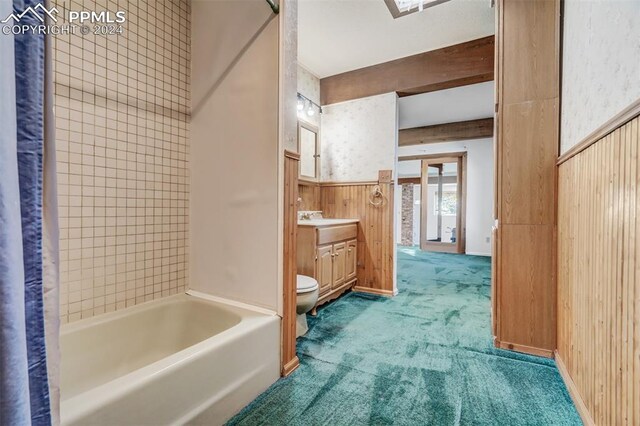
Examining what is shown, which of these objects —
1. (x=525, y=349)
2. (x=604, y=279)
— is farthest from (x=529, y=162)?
(x=525, y=349)

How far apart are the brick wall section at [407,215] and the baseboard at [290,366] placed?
7133 mm

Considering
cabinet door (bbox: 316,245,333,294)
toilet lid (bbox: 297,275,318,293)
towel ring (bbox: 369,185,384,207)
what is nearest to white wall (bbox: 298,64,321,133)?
towel ring (bbox: 369,185,384,207)

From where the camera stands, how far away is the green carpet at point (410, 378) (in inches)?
54.5

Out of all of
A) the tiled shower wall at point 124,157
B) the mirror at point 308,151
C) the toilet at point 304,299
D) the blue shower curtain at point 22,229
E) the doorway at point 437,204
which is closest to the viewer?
the blue shower curtain at point 22,229

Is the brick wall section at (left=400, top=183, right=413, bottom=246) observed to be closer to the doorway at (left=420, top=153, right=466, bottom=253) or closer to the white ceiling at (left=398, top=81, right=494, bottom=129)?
the doorway at (left=420, top=153, right=466, bottom=253)

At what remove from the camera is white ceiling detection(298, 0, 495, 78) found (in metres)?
2.53

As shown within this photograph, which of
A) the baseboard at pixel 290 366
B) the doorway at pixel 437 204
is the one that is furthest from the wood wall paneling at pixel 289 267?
the doorway at pixel 437 204

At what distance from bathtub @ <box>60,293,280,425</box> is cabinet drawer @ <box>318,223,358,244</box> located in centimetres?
117

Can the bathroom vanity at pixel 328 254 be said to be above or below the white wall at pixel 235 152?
below

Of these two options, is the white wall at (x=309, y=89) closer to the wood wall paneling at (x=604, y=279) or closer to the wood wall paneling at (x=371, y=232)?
the wood wall paneling at (x=371, y=232)

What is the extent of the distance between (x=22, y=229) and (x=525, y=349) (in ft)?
8.46

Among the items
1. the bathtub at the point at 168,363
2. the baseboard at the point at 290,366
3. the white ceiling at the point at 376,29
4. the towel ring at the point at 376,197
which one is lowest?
the baseboard at the point at 290,366

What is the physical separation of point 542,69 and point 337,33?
1.80 metres

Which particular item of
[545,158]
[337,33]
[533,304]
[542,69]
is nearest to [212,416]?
[533,304]
